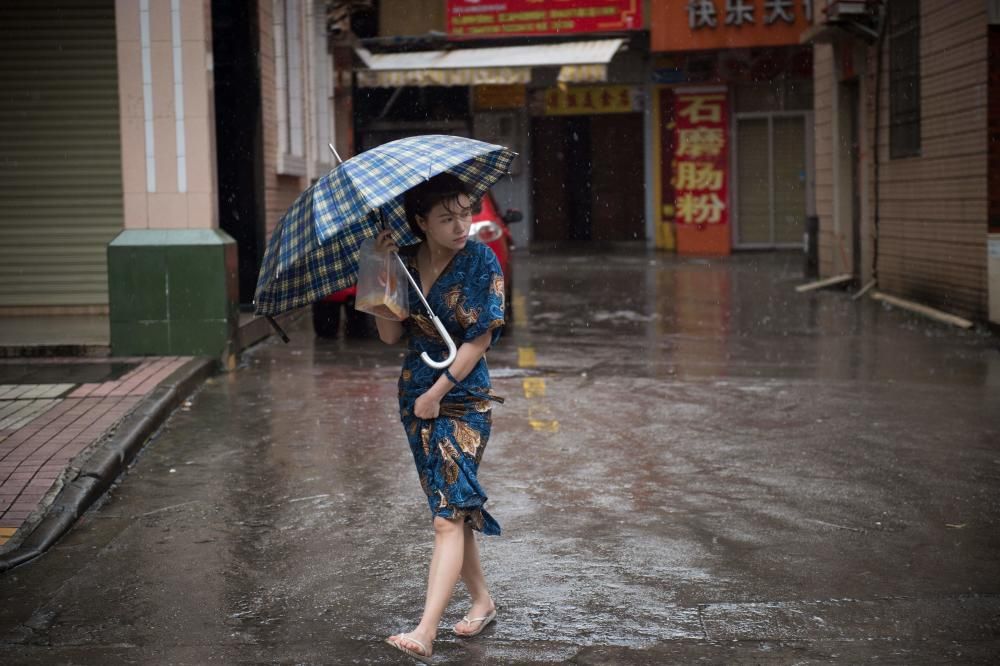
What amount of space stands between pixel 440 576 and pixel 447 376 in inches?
25.6

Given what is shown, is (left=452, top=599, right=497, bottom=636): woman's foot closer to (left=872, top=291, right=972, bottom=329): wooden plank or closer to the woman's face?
the woman's face

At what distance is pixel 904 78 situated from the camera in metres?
15.9

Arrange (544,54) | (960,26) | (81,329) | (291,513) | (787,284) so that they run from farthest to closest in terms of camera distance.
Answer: (544,54) < (787,284) < (960,26) < (81,329) < (291,513)

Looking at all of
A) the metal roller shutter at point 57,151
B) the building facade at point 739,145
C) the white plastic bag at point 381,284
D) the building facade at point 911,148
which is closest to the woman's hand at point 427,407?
the white plastic bag at point 381,284

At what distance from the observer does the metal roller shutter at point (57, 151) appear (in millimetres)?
13531

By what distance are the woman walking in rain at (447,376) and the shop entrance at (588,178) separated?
2589 cm

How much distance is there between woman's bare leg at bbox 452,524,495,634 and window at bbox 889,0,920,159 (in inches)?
472

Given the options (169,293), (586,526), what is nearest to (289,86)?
(169,293)

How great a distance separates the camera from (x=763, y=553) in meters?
5.59

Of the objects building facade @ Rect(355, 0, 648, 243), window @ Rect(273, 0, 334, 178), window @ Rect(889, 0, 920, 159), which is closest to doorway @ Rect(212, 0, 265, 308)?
window @ Rect(273, 0, 334, 178)

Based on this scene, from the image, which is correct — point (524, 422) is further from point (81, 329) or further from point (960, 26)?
point (960, 26)

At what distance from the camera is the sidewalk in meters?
6.27

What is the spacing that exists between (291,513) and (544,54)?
20613mm

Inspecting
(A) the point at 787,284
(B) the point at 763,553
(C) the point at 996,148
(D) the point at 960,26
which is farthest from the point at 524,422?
(A) the point at 787,284
